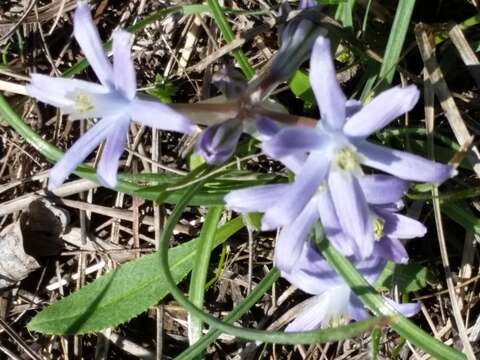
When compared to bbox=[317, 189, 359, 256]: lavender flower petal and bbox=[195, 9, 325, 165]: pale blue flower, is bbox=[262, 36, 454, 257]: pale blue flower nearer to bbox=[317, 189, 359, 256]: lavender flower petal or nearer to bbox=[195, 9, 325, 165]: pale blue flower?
bbox=[317, 189, 359, 256]: lavender flower petal

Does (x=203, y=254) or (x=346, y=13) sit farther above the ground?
(x=346, y=13)

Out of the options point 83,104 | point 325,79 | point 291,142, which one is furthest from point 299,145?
point 83,104

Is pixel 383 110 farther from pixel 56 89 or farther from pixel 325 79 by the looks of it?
pixel 56 89

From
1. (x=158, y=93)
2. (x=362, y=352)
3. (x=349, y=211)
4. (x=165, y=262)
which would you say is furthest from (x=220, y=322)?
(x=158, y=93)

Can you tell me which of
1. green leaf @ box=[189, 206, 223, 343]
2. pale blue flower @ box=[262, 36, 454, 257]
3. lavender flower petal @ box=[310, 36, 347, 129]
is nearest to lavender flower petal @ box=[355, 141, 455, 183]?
pale blue flower @ box=[262, 36, 454, 257]

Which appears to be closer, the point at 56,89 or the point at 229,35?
the point at 56,89

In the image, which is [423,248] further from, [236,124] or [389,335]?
[236,124]

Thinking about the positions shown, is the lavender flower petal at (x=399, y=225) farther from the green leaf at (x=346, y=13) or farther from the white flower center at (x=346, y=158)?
the green leaf at (x=346, y=13)
